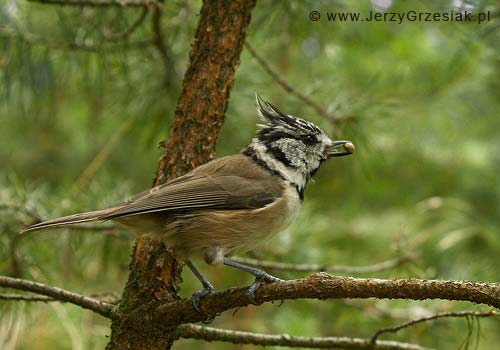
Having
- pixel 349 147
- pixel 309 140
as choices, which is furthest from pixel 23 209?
pixel 349 147

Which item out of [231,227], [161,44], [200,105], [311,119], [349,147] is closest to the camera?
[200,105]

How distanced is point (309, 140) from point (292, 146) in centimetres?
10

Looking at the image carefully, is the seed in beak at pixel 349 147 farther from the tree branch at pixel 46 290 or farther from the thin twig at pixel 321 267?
the tree branch at pixel 46 290

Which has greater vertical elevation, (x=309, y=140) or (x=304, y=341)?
(x=309, y=140)

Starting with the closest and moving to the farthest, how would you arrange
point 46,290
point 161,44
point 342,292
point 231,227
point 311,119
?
point 342,292 → point 46,290 → point 231,227 → point 161,44 → point 311,119

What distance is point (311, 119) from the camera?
4211 mm

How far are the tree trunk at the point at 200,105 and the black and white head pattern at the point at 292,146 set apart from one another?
0.63m

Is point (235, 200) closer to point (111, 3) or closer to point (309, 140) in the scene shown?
point (309, 140)

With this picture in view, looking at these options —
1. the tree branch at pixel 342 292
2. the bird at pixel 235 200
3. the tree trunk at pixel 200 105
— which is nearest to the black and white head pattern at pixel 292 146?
the bird at pixel 235 200

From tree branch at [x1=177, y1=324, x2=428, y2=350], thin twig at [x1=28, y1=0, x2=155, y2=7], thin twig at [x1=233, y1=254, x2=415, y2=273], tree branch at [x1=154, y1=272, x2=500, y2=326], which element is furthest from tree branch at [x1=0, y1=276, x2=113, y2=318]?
thin twig at [x1=28, y1=0, x2=155, y2=7]

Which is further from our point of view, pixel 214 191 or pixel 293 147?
pixel 293 147

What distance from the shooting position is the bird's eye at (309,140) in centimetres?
381

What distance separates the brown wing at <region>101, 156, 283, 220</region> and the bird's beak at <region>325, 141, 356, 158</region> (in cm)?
34

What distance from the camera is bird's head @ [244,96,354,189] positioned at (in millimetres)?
3807
